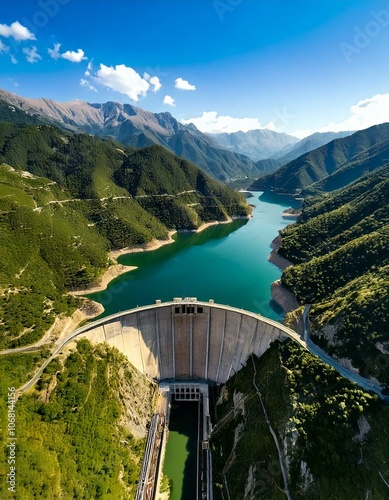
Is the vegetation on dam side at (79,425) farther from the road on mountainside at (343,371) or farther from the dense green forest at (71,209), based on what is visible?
the road on mountainside at (343,371)

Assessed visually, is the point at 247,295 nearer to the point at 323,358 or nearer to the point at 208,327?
the point at 208,327

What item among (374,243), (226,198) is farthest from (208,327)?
(226,198)

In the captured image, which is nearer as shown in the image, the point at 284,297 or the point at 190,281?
the point at 284,297

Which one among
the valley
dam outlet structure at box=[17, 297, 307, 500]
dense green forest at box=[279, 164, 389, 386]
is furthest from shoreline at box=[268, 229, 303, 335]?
dam outlet structure at box=[17, 297, 307, 500]

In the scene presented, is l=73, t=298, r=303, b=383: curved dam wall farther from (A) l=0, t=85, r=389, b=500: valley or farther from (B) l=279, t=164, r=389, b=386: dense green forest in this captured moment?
(B) l=279, t=164, r=389, b=386: dense green forest

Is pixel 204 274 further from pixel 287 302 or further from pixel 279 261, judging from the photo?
pixel 287 302

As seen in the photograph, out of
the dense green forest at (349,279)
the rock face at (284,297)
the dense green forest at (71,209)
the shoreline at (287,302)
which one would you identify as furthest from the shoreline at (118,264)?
the dense green forest at (349,279)

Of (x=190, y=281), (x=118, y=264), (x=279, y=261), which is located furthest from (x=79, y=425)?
(x=279, y=261)
